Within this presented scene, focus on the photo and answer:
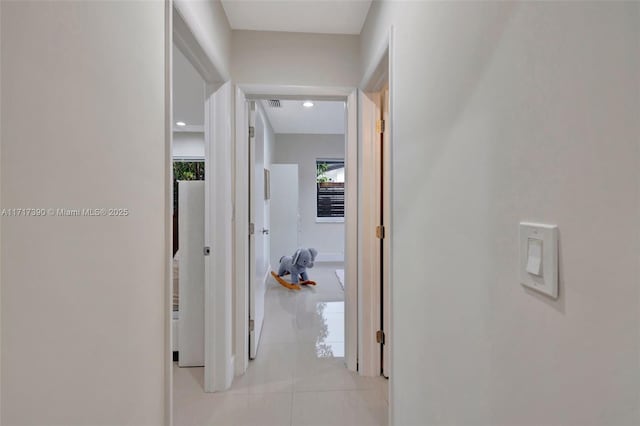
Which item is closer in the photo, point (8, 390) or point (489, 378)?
point (8, 390)

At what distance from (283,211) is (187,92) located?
7.63ft

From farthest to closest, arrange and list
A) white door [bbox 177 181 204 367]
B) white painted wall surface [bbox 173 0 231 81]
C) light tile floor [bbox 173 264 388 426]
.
Result: 1. white door [bbox 177 181 204 367]
2. light tile floor [bbox 173 264 388 426]
3. white painted wall surface [bbox 173 0 231 81]

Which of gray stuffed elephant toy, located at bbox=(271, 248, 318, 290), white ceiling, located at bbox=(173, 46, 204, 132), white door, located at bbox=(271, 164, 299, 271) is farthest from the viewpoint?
white door, located at bbox=(271, 164, 299, 271)

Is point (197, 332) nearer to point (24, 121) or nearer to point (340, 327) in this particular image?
point (340, 327)

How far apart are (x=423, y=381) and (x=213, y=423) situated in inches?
49.0

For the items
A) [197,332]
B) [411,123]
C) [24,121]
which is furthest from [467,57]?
[197,332]

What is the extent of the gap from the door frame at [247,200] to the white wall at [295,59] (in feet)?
0.20

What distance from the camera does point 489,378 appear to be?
799 mm

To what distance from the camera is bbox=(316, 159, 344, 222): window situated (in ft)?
21.2

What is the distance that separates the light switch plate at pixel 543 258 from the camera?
0.58m

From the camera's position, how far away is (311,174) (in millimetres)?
6375

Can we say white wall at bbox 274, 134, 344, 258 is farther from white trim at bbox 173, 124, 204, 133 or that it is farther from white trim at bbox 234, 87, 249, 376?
white trim at bbox 234, 87, 249, 376

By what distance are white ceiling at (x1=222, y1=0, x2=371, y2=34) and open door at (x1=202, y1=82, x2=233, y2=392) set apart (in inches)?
19.4

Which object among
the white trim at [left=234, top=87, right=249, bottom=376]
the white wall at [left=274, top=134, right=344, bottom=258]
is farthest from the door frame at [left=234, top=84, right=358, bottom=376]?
the white wall at [left=274, top=134, right=344, bottom=258]
